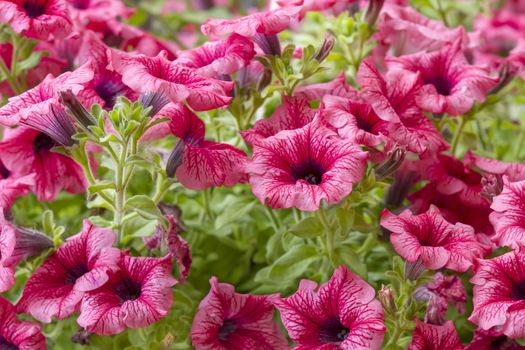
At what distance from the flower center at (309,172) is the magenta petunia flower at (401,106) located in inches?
4.2

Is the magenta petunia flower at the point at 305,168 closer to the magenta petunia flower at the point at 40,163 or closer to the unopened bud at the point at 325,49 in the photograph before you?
the unopened bud at the point at 325,49

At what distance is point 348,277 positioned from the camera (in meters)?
0.88

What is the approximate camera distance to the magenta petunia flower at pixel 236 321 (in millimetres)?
922

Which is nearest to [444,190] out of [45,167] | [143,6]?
[45,167]

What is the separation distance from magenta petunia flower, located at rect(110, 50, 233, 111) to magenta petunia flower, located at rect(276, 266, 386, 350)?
0.25 metres

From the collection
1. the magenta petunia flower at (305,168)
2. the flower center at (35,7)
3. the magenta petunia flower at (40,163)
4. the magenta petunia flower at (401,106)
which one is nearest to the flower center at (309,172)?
the magenta petunia flower at (305,168)

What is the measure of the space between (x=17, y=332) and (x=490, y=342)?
593 millimetres

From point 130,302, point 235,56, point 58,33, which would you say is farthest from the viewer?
point 58,33

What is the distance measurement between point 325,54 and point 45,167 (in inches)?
17.1

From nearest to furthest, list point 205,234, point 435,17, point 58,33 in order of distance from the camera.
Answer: point 58,33
point 205,234
point 435,17

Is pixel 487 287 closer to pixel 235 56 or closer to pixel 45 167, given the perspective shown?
pixel 235 56

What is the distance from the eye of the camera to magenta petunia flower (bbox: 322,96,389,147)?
0.90 m

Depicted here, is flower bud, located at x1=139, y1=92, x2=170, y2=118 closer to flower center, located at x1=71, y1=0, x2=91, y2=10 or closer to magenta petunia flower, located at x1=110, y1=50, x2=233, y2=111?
magenta petunia flower, located at x1=110, y1=50, x2=233, y2=111

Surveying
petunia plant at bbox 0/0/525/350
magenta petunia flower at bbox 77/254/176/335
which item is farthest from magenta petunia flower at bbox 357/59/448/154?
magenta petunia flower at bbox 77/254/176/335
